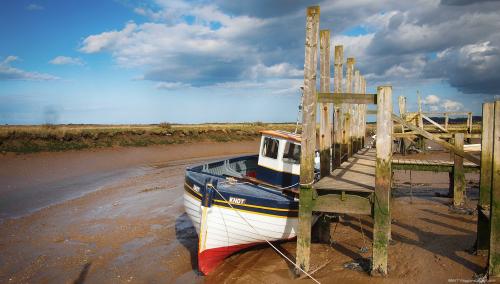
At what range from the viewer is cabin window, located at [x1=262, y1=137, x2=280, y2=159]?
35.9 ft

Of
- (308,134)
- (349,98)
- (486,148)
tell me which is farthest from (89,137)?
(486,148)

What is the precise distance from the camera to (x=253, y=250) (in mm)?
9328

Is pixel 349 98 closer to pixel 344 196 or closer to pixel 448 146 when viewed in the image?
pixel 344 196

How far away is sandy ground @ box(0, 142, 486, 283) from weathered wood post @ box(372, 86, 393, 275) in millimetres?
482

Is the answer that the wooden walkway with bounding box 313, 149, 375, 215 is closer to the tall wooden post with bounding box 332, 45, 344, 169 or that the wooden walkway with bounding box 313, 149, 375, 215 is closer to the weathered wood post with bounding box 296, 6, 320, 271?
the weathered wood post with bounding box 296, 6, 320, 271

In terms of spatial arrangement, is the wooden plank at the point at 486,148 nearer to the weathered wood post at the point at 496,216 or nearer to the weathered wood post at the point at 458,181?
the weathered wood post at the point at 496,216

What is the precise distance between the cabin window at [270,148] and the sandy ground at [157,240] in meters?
2.79

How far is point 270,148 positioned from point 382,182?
4.57 metres

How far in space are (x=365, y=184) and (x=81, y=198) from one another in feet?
40.6

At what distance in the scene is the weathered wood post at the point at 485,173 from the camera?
707 cm

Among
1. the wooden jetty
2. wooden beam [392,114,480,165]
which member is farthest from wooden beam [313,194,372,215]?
wooden beam [392,114,480,165]

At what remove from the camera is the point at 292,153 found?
422 inches

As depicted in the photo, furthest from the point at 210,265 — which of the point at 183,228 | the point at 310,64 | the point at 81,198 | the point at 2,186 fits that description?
the point at 2,186

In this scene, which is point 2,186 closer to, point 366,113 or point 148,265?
point 148,265
